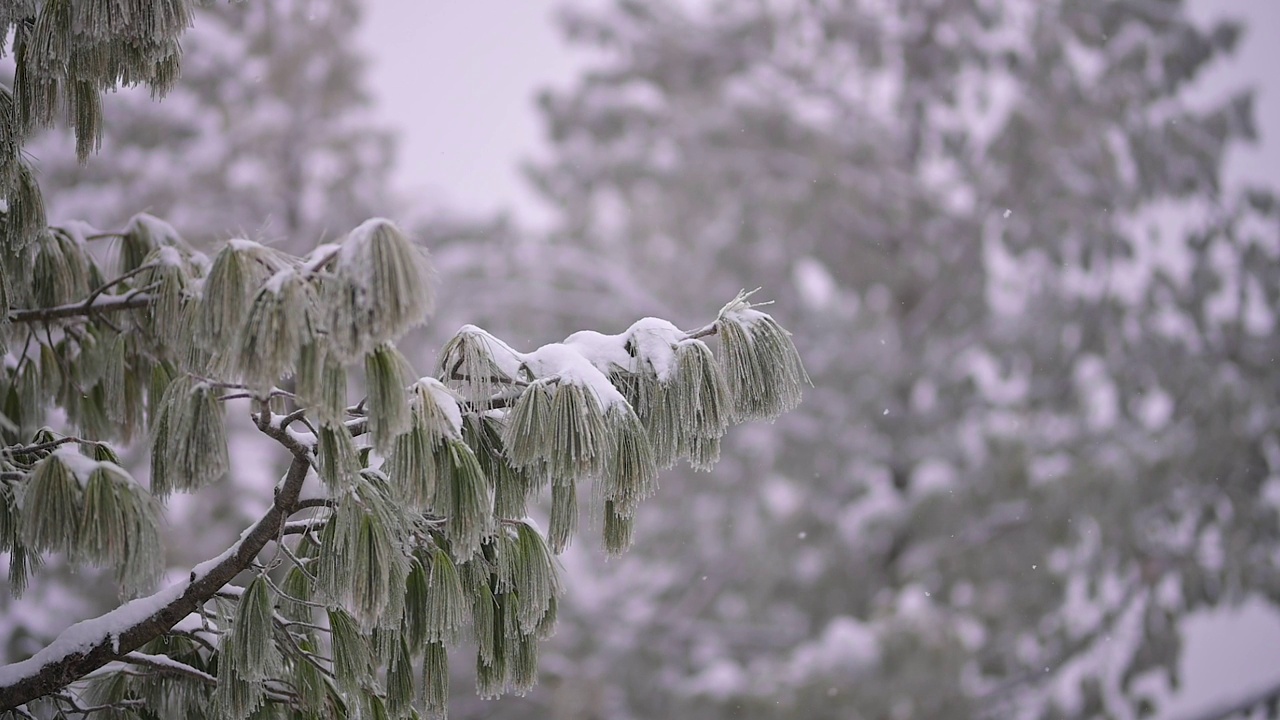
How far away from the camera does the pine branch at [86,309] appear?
2.31 metres

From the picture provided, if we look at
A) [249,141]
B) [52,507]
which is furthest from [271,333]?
[249,141]

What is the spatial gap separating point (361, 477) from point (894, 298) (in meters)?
6.13

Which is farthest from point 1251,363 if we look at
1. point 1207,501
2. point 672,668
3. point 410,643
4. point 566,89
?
point 410,643

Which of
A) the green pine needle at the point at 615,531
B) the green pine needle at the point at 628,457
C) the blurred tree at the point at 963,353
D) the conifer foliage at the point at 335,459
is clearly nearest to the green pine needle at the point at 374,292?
the conifer foliage at the point at 335,459

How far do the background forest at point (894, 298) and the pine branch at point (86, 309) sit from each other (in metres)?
4.12

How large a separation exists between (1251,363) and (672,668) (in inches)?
179

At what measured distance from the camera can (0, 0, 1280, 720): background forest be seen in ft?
20.8

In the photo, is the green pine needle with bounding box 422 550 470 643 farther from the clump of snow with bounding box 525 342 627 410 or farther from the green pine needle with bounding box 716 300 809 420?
the green pine needle with bounding box 716 300 809 420

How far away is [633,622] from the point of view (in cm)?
760

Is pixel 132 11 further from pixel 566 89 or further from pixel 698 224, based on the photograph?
pixel 698 224

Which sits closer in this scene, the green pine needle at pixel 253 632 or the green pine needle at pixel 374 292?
the green pine needle at pixel 374 292

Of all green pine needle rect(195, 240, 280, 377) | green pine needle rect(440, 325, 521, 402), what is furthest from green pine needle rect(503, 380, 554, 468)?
green pine needle rect(195, 240, 280, 377)

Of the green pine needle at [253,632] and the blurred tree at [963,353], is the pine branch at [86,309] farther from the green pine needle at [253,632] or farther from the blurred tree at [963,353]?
the blurred tree at [963,353]

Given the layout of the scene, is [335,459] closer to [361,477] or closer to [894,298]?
[361,477]
